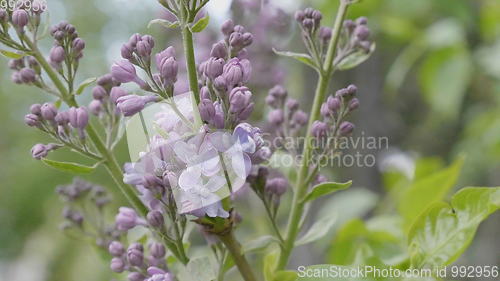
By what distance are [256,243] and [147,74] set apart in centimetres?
18

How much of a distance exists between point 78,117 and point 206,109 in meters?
0.13

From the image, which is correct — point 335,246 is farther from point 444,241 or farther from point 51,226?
point 51,226

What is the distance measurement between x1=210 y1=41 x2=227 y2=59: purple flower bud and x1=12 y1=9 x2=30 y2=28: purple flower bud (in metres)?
0.16

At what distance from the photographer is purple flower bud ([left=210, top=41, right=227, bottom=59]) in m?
0.50

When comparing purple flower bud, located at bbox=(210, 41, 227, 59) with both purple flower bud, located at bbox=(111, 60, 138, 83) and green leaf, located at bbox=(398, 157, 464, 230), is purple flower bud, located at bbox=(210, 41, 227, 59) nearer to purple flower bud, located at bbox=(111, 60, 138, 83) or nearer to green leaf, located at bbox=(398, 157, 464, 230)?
purple flower bud, located at bbox=(111, 60, 138, 83)

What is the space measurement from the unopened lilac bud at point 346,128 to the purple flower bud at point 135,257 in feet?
0.69

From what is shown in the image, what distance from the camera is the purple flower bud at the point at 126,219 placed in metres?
0.56

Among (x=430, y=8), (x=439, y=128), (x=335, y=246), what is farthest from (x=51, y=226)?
(x=335, y=246)

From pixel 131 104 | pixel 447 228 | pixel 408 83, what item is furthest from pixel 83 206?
pixel 408 83

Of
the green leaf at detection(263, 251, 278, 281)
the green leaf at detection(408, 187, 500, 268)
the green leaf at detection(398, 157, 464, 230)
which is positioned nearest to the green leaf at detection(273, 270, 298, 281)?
the green leaf at detection(263, 251, 278, 281)

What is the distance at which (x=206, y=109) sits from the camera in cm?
46

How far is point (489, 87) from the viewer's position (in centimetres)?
162

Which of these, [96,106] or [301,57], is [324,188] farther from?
[96,106]

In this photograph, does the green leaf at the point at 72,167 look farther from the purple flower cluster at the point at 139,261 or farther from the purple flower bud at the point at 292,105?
the purple flower bud at the point at 292,105
